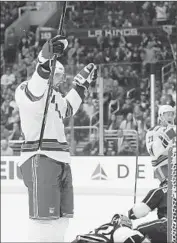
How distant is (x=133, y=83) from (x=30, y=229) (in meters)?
3.76

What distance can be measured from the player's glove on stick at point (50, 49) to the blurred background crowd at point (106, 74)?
256 cm

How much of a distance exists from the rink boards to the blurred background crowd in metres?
0.09

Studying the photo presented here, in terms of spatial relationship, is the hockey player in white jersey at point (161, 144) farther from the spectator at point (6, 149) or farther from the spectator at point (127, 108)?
the spectator at point (6, 149)

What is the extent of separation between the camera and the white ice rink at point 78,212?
3.79 m

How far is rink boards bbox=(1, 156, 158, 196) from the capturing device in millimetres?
5934

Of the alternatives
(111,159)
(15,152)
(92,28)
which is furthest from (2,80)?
(92,28)

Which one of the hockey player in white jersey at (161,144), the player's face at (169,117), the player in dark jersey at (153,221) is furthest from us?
the player's face at (169,117)

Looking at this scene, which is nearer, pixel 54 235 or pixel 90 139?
pixel 54 235

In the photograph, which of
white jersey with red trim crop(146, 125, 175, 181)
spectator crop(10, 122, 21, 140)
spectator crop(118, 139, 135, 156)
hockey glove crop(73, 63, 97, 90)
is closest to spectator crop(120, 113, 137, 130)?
spectator crop(118, 139, 135, 156)

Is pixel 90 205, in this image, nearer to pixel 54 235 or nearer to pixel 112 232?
pixel 54 235

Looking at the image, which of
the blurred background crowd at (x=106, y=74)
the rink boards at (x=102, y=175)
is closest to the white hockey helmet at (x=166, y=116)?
the blurred background crowd at (x=106, y=74)

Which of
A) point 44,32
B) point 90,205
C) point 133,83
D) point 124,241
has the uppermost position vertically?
point 44,32

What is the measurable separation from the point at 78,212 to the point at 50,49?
97.2 inches

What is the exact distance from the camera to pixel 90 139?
583 centimetres
